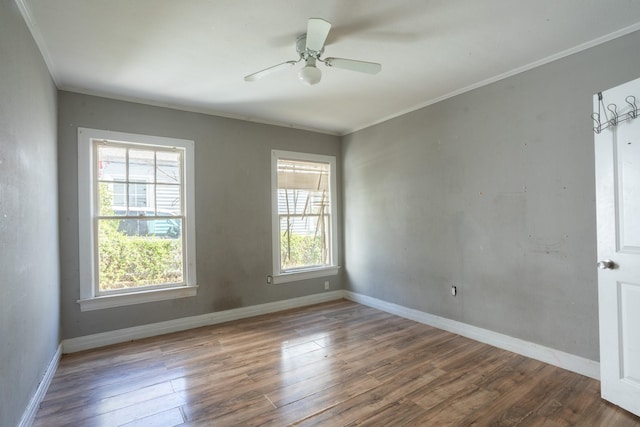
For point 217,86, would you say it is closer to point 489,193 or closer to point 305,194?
point 305,194

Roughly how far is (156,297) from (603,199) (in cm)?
420

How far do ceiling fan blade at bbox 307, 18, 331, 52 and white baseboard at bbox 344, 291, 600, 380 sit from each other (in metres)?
3.08

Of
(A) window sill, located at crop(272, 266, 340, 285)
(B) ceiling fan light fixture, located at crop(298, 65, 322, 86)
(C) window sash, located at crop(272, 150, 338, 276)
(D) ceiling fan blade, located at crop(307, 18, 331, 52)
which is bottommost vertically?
(A) window sill, located at crop(272, 266, 340, 285)

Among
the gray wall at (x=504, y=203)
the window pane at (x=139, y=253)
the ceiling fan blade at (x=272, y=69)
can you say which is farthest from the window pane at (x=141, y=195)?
the gray wall at (x=504, y=203)

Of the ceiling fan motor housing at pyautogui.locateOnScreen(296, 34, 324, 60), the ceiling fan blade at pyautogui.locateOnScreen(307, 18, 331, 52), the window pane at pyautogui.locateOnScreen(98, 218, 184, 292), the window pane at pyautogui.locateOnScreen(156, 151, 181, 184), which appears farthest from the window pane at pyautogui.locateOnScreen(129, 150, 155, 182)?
the ceiling fan blade at pyautogui.locateOnScreen(307, 18, 331, 52)

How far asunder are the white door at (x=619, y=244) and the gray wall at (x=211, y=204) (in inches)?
132

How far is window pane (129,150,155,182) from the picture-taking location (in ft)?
11.6

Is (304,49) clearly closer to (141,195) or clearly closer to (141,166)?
(141,166)

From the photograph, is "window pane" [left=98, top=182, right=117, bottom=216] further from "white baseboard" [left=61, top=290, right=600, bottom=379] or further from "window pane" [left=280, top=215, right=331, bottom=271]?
"window pane" [left=280, top=215, right=331, bottom=271]

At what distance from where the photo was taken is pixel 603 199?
7.18ft

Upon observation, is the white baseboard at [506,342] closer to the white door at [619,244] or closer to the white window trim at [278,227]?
the white door at [619,244]

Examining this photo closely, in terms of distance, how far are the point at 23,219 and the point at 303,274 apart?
10.6 ft

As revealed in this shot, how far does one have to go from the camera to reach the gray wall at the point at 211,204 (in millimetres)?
3178

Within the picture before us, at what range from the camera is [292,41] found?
95.2 inches
